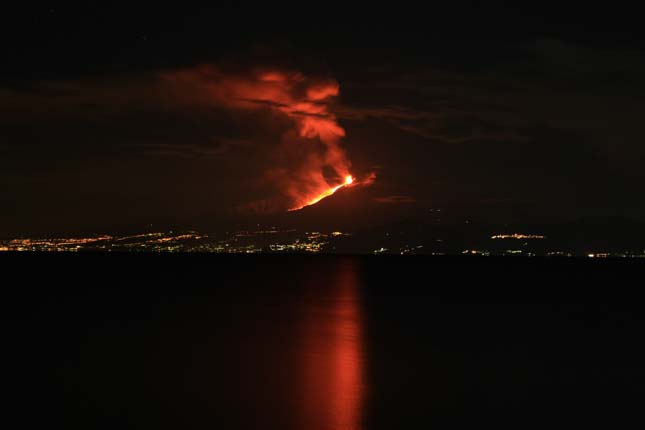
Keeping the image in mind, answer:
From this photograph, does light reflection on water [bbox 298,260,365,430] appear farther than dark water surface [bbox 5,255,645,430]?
No

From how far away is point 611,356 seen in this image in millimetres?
32781

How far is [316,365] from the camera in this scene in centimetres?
2844

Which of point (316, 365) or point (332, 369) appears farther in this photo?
point (316, 365)

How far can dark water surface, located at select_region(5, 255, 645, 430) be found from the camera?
66.0ft

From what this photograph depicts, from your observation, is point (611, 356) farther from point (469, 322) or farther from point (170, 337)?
point (170, 337)

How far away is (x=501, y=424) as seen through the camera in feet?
64.6

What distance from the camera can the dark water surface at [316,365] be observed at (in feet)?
66.0

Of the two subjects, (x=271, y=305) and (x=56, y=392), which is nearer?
(x=56, y=392)

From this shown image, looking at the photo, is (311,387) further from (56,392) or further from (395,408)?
(56,392)

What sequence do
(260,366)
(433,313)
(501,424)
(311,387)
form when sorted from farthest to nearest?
(433,313), (260,366), (311,387), (501,424)

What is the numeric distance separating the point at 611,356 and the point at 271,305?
2833 centimetres

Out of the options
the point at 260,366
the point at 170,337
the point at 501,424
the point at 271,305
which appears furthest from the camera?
the point at 271,305

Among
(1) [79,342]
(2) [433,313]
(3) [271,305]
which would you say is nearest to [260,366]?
(1) [79,342]

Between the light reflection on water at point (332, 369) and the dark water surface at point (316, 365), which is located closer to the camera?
the light reflection on water at point (332, 369)
